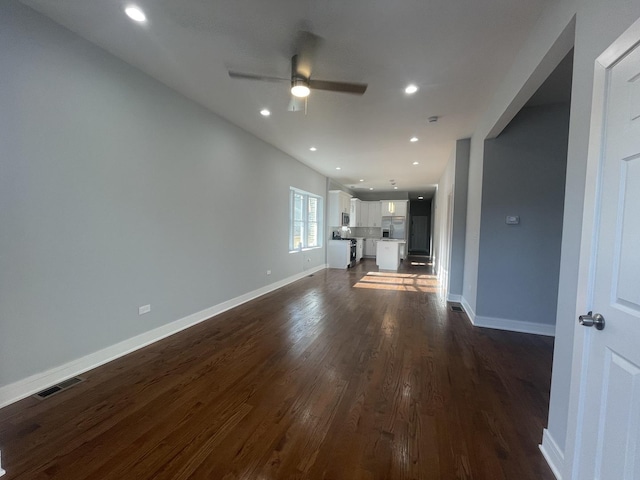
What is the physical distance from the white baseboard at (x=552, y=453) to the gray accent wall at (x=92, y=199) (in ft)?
11.5

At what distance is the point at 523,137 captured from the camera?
3.36m

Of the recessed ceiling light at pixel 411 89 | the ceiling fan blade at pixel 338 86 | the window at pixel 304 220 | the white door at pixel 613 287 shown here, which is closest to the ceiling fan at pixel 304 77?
the ceiling fan blade at pixel 338 86

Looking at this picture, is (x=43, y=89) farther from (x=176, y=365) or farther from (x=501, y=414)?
(x=501, y=414)

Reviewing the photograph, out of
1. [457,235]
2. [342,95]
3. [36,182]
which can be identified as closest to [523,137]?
[457,235]

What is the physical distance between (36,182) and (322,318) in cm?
327

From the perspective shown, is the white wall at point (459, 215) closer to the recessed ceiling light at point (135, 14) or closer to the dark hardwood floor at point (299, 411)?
the dark hardwood floor at point (299, 411)

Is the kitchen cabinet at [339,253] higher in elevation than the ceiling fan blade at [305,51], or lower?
lower

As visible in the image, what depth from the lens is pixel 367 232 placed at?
38.7 feet

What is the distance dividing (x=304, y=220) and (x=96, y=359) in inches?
207

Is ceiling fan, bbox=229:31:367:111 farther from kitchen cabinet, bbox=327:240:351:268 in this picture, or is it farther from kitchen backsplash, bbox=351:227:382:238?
kitchen backsplash, bbox=351:227:382:238

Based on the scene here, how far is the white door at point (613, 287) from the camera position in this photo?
101 cm

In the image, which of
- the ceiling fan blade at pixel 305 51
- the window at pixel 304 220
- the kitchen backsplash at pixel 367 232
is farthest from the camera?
the kitchen backsplash at pixel 367 232

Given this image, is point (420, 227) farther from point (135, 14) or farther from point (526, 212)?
point (135, 14)

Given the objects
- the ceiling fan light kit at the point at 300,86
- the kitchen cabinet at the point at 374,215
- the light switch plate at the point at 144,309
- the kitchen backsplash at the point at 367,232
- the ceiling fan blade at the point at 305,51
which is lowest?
the light switch plate at the point at 144,309
